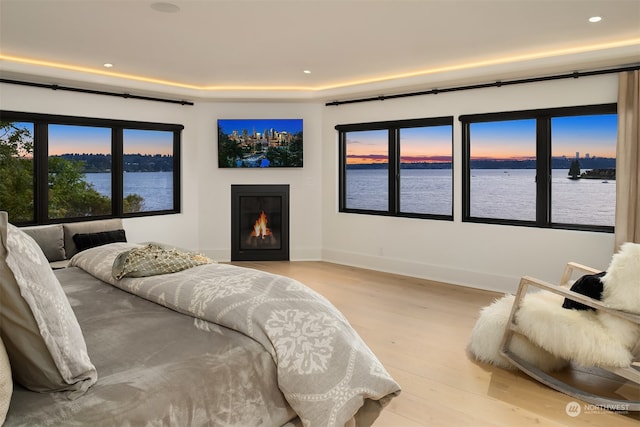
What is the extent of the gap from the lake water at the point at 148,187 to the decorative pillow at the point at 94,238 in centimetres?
97

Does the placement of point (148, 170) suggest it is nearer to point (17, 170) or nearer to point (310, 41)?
point (17, 170)

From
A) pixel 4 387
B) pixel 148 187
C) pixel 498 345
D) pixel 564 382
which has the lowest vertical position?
pixel 564 382

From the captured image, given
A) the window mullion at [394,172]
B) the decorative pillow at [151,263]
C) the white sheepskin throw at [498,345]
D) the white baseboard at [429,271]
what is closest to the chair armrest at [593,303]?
the white sheepskin throw at [498,345]

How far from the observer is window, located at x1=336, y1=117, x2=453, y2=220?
20.1 feet

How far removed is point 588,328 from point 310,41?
132 inches

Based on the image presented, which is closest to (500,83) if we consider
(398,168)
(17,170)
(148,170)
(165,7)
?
(398,168)

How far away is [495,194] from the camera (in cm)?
564

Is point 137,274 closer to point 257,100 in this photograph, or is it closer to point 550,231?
point 550,231

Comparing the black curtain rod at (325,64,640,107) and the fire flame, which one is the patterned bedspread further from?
the fire flame

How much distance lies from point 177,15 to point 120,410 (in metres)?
3.29

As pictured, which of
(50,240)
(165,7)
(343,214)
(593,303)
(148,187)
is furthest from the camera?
(343,214)

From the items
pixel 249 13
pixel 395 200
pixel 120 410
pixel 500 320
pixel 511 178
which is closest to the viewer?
pixel 120 410

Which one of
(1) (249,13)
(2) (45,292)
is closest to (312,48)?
(1) (249,13)

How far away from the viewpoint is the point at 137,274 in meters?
2.35
